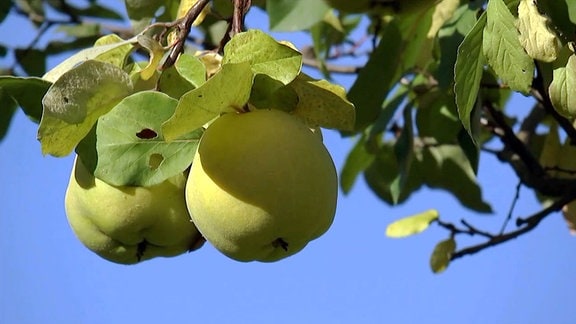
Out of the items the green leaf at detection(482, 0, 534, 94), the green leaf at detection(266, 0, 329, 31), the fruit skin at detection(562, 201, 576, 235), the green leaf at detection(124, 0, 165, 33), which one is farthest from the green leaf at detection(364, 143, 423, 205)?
the green leaf at detection(482, 0, 534, 94)

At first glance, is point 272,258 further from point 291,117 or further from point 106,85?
point 106,85

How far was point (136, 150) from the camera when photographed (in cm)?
131

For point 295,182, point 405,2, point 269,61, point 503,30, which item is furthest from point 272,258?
point 405,2

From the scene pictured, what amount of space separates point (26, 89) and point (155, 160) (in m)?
0.21

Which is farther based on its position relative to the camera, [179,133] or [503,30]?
[503,30]

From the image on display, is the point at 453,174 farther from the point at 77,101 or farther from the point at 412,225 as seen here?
the point at 77,101

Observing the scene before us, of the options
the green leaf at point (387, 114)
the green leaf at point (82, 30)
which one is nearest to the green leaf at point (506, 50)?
the green leaf at point (387, 114)

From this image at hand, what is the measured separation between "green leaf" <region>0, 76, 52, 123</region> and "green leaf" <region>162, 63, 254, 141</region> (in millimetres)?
247

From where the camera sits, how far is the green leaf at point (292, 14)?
80.4 inches

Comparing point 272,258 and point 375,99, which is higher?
point 272,258

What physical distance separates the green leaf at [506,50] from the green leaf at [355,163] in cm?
120

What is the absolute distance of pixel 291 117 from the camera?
1.27m

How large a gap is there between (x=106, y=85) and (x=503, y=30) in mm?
530

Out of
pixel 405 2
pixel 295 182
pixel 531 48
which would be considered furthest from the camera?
pixel 405 2
